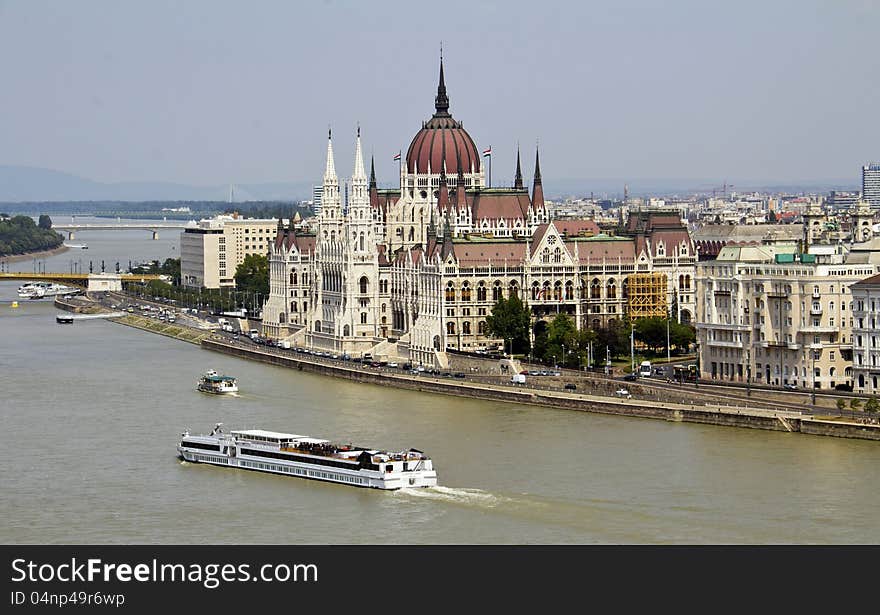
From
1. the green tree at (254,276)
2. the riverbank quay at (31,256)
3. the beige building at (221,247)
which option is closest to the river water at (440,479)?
the green tree at (254,276)

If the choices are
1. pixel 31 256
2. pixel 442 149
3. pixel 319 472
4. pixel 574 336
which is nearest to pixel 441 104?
pixel 442 149

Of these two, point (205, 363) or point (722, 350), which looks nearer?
point (722, 350)

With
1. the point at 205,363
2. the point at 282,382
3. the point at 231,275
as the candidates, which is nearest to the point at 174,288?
the point at 231,275

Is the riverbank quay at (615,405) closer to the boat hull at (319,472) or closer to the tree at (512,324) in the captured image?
the tree at (512,324)

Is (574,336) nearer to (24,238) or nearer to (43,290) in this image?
(43,290)

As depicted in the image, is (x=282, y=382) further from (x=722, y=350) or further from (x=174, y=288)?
(x=174, y=288)

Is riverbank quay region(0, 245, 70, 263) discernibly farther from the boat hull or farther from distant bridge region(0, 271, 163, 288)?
the boat hull
